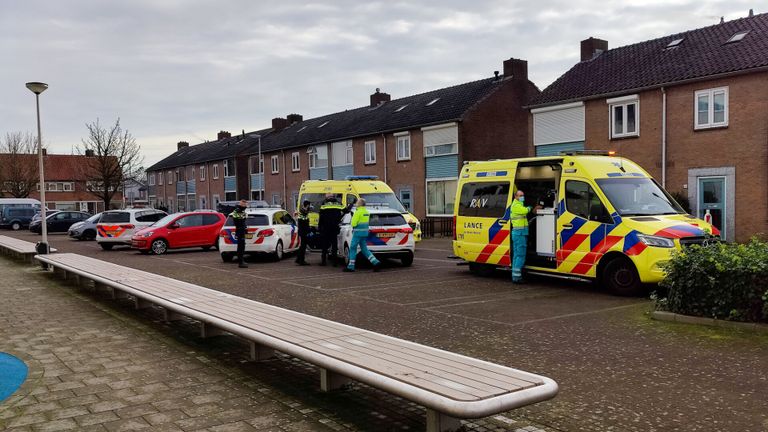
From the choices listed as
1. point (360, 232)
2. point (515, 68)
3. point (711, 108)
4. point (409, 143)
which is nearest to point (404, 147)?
point (409, 143)

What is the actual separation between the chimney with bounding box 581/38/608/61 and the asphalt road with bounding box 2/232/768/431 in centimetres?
2032

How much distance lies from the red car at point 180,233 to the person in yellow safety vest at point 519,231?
13.5 m

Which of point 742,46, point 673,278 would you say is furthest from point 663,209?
point 742,46

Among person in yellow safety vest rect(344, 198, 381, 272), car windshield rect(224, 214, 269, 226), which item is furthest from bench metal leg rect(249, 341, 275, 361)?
car windshield rect(224, 214, 269, 226)

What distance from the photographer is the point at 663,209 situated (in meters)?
11.4

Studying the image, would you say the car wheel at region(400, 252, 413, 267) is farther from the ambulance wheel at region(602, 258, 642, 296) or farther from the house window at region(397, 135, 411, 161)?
the house window at region(397, 135, 411, 161)

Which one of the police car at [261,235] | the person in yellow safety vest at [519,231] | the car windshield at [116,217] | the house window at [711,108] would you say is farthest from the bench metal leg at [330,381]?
the car windshield at [116,217]

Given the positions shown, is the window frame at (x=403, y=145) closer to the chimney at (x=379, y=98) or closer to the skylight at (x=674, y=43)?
the chimney at (x=379, y=98)

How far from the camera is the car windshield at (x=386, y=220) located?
15.7 m

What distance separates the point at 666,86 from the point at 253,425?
75.7ft

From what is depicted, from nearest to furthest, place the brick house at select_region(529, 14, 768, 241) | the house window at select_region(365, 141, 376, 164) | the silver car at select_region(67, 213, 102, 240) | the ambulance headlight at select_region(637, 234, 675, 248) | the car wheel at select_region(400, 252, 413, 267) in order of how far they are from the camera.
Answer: the ambulance headlight at select_region(637, 234, 675, 248)
the car wheel at select_region(400, 252, 413, 267)
the brick house at select_region(529, 14, 768, 241)
the silver car at select_region(67, 213, 102, 240)
the house window at select_region(365, 141, 376, 164)

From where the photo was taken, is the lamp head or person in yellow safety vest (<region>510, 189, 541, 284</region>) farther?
the lamp head

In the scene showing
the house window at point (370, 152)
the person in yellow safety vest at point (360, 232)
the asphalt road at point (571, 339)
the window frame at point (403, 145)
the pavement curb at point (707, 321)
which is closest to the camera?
the asphalt road at point (571, 339)

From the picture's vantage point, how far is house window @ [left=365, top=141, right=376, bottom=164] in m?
38.7
